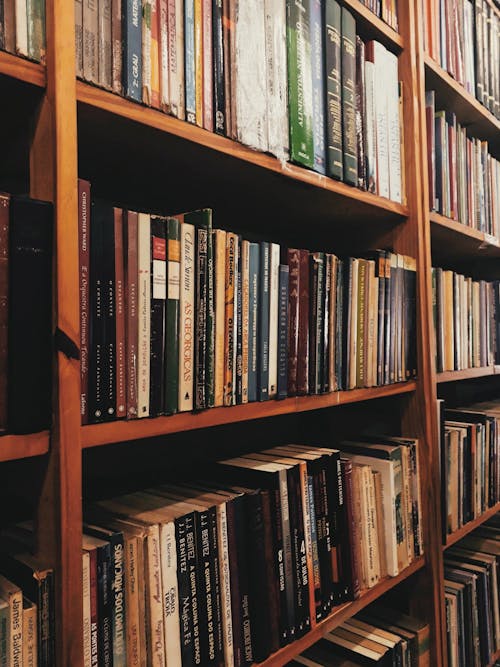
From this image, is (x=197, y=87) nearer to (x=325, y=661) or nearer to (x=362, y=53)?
(x=362, y=53)

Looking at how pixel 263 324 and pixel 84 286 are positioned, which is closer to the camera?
pixel 84 286

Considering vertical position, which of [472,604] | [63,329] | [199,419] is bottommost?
[472,604]

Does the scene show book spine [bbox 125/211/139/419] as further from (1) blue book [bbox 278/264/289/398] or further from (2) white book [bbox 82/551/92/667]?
(1) blue book [bbox 278/264/289/398]

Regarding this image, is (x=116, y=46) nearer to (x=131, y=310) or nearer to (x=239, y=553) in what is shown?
(x=131, y=310)

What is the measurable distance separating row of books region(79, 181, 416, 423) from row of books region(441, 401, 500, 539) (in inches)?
16.4

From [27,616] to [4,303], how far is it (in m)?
0.31

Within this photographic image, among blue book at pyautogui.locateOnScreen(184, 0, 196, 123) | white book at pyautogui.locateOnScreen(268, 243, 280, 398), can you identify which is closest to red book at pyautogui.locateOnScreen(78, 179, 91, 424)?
blue book at pyautogui.locateOnScreen(184, 0, 196, 123)

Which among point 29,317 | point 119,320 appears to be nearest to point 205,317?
point 119,320

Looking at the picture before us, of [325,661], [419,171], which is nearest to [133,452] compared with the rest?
[325,661]

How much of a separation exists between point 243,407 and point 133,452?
31cm

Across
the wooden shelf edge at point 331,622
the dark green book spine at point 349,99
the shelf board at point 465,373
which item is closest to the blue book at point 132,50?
the dark green book spine at point 349,99

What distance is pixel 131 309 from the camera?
0.62 meters

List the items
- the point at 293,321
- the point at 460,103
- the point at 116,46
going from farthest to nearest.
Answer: the point at 460,103, the point at 293,321, the point at 116,46

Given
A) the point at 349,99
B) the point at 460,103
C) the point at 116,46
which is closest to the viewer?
the point at 116,46
